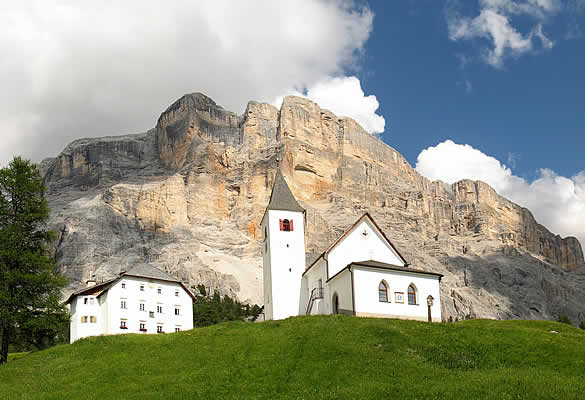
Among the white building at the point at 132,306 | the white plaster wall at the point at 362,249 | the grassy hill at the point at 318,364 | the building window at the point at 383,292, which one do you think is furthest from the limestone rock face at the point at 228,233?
the grassy hill at the point at 318,364

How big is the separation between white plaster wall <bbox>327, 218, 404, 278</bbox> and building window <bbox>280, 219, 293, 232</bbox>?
29.9 ft

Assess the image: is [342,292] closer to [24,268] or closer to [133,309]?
[133,309]

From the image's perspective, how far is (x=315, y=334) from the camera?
32.8 metres

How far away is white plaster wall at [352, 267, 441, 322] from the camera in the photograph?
43344 mm

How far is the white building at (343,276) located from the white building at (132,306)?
926 cm

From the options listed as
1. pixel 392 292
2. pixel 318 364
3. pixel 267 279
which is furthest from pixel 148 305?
pixel 318 364

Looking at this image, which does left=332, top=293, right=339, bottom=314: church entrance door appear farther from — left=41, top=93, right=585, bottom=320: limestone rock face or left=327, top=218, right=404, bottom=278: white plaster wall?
Result: left=41, top=93, right=585, bottom=320: limestone rock face

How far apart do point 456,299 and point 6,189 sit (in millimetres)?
116289

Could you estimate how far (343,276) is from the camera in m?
45.7

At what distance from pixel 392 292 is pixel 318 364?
17.0 m

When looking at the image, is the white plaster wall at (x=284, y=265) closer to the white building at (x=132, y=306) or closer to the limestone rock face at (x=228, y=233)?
the white building at (x=132, y=306)

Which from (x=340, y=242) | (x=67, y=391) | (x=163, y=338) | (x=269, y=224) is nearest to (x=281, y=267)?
(x=269, y=224)

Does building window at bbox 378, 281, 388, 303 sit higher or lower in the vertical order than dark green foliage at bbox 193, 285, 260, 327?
higher

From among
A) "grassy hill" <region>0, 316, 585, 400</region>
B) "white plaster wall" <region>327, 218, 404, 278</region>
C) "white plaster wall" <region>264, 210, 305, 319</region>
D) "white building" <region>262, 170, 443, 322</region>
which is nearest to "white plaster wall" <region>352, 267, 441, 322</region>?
"white building" <region>262, 170, 443, 322</region>
